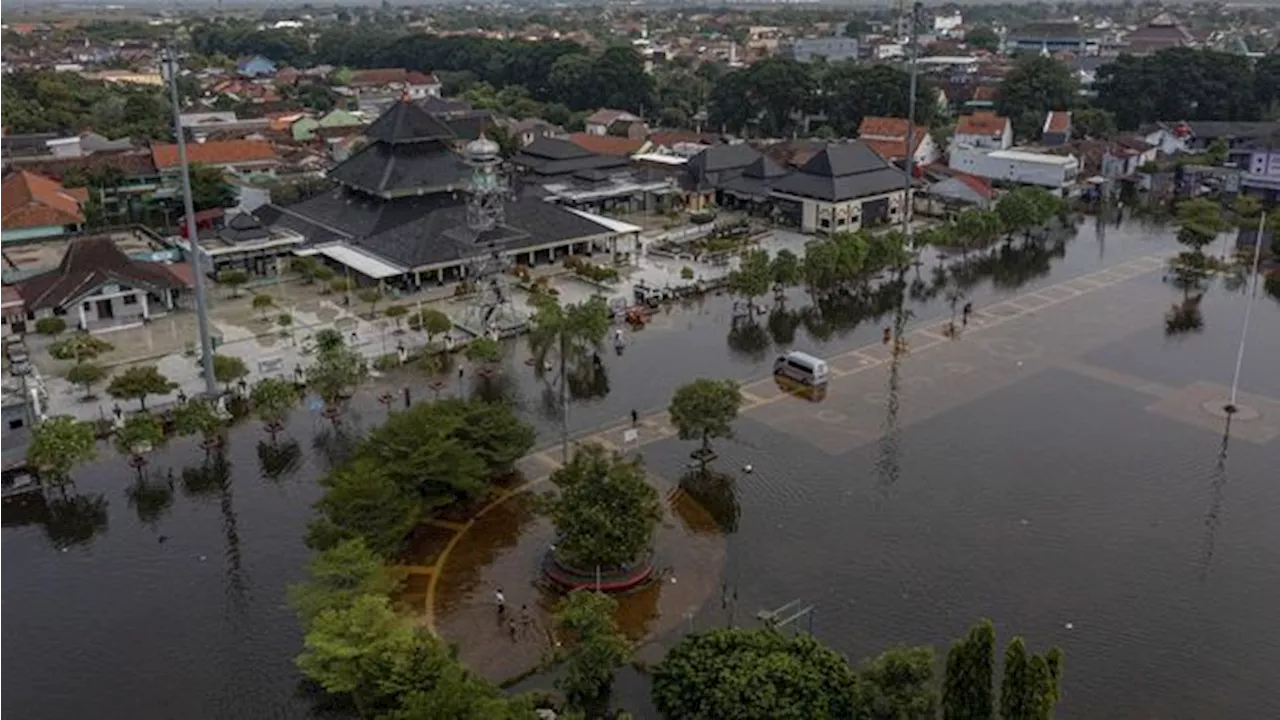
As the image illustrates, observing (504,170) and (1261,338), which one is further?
(504,170)

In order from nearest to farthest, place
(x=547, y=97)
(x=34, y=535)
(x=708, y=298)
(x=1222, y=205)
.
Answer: (x=34, y=535)
(x=708, y=298)
(x=1222, y=205)
(x=547, y=97)

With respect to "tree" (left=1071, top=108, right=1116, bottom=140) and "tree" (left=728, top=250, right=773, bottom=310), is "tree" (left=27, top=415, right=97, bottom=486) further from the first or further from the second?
"tree" (left=1071, top=108, right=1116, bottom=140)

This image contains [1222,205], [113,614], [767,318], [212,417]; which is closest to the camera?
[113,614]

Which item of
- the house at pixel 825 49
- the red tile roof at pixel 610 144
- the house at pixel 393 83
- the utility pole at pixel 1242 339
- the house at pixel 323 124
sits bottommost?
the utility pole at pixel 1242 339

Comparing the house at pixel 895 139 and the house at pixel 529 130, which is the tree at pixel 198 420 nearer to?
the house at pixel 529 130

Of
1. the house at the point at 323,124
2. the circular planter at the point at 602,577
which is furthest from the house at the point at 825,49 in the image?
the circular planter at the point at 602,577

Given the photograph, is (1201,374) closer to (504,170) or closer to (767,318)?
(767,318)

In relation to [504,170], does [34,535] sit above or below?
Answer: below

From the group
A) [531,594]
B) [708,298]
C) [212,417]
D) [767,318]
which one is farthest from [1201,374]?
[212,417]
